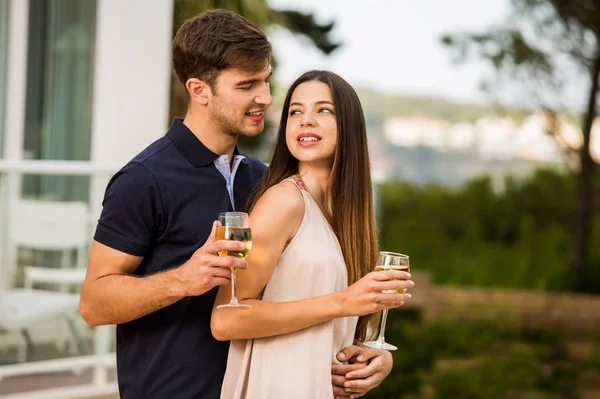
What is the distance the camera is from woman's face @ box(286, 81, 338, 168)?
2375 millimetres

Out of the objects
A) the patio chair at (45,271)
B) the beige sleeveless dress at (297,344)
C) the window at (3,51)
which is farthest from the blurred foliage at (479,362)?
the beige sleeveless dress at (297,344)

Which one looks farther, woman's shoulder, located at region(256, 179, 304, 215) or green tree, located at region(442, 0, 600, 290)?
green tree, located at region(442, 0, 600, 290)

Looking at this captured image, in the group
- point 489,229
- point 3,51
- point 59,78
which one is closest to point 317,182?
point 59,78

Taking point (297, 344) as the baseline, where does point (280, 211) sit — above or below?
above

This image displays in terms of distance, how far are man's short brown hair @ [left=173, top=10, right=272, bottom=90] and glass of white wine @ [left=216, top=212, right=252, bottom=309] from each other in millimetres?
527

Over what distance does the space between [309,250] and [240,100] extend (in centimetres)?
45

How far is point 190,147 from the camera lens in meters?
2.45

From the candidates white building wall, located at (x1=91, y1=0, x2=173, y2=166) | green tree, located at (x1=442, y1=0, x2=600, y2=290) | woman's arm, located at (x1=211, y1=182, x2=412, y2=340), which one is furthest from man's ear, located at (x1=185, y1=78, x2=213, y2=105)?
green tree, located at (x1=442, y1=0, x2=600, y2=290)

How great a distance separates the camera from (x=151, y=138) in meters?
4.98

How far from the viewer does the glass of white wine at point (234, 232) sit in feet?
6.53

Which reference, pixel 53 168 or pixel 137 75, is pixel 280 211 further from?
pixel 137 75

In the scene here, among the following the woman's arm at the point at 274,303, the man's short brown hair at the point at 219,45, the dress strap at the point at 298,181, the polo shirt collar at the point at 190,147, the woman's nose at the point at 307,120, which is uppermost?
the man's short brown hair at the point at 219,45

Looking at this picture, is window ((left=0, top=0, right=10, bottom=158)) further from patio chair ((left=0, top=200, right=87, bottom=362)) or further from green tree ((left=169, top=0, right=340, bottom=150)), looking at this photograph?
patio chair ((left=0, top=200, right=87, bottom=362))

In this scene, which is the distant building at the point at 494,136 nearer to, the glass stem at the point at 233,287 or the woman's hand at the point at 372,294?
the woman's hand at the point at 372,294
